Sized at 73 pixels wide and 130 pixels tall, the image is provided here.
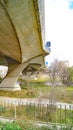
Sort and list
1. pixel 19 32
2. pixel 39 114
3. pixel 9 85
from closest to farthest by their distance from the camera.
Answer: pixel 39 114, pixel 19 32, pixel 9 85

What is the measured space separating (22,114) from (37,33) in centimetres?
931

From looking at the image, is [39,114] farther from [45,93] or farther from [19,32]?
[19,32]

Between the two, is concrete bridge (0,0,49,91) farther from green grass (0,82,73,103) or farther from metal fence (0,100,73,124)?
metal fence (0,100,73,124)

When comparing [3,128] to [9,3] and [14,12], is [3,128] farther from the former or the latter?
[14,12]

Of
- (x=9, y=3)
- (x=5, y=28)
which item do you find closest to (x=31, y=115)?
(x=9, y=3)

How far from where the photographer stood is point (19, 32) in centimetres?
1956

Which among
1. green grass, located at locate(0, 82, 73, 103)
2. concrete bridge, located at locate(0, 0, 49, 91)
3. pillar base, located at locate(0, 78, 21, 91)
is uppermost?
concrete bridge, located at locate(0, 0, 49, 91)

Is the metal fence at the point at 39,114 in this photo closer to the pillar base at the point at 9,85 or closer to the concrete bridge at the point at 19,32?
the concrete bridge at the point at 19,32

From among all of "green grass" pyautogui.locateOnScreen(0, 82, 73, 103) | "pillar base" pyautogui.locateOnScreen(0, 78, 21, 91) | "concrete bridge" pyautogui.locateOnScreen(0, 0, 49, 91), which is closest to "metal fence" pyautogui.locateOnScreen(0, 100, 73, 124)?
"green grass" pyautogui.locateOnScreen(0, 82, 73, 103)

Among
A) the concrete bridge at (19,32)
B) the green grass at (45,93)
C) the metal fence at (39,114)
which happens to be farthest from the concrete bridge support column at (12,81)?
the metal fence at (39,114)

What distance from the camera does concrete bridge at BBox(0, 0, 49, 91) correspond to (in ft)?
47.5

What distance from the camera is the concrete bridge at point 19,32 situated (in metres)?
14.5

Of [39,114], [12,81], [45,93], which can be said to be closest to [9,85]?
[12,81]

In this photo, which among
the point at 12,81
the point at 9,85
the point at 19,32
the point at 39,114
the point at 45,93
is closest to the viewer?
the point at 39,114
